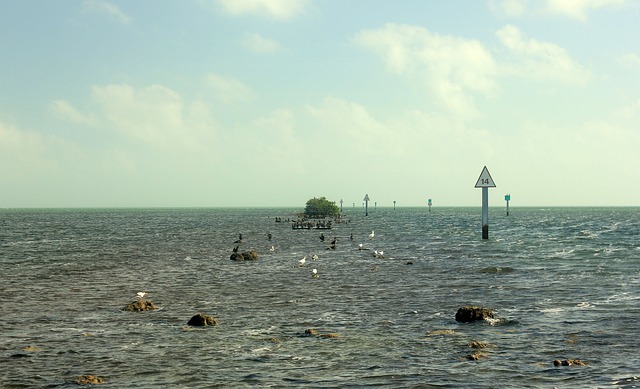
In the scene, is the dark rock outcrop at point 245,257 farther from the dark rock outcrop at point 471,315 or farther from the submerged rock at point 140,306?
the dark rock outcrop at point 471,315

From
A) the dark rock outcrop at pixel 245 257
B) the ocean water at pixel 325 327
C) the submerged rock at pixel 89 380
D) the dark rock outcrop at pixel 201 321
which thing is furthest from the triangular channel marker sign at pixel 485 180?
the submerged rock at pixel 89 380

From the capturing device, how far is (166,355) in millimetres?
19156

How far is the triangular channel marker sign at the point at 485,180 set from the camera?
209 feet

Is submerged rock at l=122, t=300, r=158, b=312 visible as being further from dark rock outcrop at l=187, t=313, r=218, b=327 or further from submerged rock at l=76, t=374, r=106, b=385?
submerged rock at l=76, t=374, r=106, b=385

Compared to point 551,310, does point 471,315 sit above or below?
above

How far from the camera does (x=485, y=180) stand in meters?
63.9

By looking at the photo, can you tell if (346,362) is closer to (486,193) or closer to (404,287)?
(404,287)

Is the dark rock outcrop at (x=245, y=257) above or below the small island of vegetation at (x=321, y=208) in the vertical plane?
below

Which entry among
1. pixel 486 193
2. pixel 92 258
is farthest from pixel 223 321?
pixel 486 193

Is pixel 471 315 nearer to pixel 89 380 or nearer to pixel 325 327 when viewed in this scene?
pixel 325 327

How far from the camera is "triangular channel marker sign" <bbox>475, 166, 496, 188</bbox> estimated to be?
63656mm

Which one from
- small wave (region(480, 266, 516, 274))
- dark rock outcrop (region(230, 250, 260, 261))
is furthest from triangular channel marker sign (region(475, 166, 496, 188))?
dark rock outcrop (region(230, 250, 260, 261))

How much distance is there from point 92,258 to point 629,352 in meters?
50.6

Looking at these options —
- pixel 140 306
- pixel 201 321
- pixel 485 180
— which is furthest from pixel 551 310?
pixel 485 180
